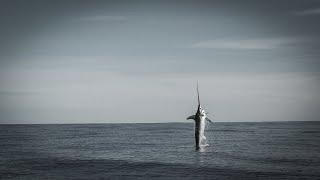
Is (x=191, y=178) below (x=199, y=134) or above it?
below

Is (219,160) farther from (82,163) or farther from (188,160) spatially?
(82,163)

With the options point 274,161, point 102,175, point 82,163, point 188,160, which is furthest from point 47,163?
point 274,161

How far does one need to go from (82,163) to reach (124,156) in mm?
10756

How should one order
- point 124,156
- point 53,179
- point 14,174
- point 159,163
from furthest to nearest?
point 124,156
point 159,163
point 14,174
point 53,179

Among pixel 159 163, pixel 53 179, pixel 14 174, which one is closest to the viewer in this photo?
pixel 53 179

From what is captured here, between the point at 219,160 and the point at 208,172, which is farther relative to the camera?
the point at 219,160

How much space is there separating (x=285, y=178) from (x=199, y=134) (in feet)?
53.8

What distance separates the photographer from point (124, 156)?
7131cm

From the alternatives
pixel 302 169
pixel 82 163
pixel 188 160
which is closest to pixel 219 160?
pixel 188 160

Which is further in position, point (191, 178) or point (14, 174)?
point (14, 174)

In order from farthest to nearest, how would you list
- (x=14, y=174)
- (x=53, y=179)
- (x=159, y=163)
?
(x=159, y=163) → (x=14, y=174) → (x=53, y=179)

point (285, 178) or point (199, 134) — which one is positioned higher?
point (199, 134)

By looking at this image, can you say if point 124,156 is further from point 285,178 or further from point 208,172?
point 285,178

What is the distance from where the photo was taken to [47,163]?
62.2 m
